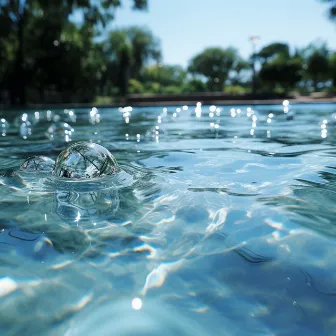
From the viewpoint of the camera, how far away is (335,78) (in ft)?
142

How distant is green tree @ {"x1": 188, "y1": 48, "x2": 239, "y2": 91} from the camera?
7612cm

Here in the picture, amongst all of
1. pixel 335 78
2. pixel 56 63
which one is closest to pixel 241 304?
pixel 56 63

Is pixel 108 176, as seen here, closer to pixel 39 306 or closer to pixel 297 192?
pixel 297 192

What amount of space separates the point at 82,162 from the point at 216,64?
77.6 meters

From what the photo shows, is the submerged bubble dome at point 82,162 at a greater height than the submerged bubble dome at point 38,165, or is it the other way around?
the submerged bubble dome at point 82,162

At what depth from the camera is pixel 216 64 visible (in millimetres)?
76688

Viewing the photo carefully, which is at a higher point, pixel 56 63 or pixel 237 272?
pixel 56 63

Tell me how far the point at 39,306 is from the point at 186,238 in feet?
2.49

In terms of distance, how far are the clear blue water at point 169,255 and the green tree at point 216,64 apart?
74.8 meters

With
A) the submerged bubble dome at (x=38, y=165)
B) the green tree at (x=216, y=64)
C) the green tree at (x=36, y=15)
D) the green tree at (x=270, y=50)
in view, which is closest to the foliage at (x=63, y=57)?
the green tree at (x=36, y=15)

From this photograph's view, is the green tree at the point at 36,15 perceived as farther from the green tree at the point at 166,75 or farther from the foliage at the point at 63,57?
the green tree at the point at 166,75

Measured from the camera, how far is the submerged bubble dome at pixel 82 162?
9.41 feet

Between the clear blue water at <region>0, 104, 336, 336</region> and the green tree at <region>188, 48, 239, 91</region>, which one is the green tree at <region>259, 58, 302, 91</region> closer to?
the green tree at <region>188, 48, 239, 91</region>

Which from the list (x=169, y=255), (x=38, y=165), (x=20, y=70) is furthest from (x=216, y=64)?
(x=169, y=255)
